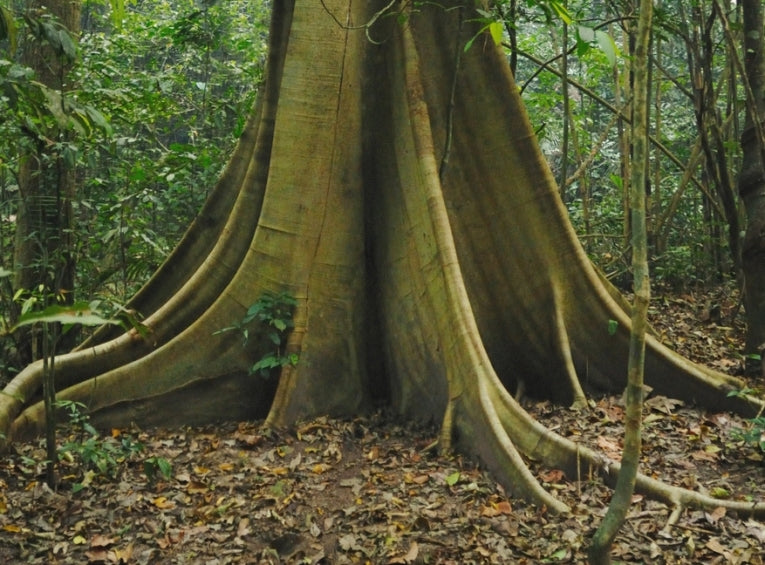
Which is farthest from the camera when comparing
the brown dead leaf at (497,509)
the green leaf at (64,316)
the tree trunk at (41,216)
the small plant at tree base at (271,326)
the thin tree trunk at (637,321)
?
the tree trunk at (41,216)

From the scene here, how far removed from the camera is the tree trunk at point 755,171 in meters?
5.59

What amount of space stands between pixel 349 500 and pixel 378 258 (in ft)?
6.78

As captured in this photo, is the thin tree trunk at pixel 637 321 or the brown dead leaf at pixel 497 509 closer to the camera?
the thin tree trunk at pixel 637 321

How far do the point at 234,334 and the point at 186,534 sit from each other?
1876mm

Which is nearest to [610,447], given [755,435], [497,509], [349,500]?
[755,435]

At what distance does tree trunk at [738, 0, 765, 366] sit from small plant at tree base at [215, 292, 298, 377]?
3382 mm

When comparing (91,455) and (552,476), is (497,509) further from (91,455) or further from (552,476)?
(91,455)

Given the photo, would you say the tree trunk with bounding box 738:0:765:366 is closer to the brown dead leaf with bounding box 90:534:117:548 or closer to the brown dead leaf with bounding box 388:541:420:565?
the brown dead leaf with bounding box 388:541:420:565

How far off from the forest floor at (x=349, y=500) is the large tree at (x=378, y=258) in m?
0.30

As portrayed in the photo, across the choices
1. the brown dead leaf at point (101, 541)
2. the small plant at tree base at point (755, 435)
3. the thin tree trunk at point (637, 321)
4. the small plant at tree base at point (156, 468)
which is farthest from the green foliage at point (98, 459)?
the small plant at tree base at point (755, 435)

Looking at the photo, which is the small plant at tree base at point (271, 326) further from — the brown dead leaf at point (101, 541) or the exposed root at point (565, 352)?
the exposed root at point (565, 352)

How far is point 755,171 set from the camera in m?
5.69

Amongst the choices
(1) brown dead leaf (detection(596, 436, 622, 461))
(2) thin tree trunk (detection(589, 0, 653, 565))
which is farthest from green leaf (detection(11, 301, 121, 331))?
(1) brown dead leaf (detection(596, 436, 622, 461))

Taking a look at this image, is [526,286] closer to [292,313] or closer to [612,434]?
[612,434]
